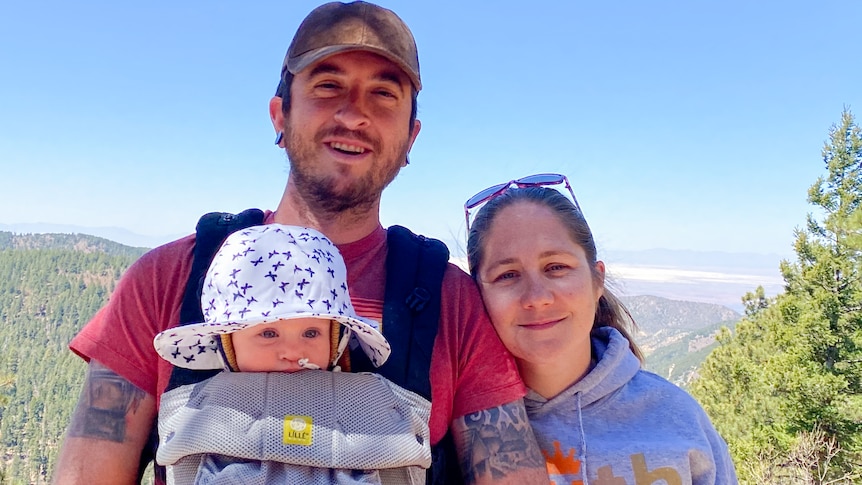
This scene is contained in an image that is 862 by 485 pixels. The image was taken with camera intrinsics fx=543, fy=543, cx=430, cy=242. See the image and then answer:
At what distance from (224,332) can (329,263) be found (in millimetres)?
478

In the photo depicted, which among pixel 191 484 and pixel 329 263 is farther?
pixel 329 263

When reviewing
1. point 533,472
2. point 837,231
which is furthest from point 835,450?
point 533,472

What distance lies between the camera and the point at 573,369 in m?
2.79

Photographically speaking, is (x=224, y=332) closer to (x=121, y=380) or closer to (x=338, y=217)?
(x=121, y=380)

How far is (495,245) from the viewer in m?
2.83

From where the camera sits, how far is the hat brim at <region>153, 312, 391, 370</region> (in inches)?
80.1

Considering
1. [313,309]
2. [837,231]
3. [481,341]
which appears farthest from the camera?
[837,231]

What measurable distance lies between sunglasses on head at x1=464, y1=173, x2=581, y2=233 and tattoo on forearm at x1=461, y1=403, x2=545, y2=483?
3.75ft

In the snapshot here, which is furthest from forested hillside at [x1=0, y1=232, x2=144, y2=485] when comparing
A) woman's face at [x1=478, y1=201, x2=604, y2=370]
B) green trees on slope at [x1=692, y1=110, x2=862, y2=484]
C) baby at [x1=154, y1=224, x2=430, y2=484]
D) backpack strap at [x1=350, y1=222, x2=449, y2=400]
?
woman's face at [x1=478, y1=201, x2=604, y2=370]

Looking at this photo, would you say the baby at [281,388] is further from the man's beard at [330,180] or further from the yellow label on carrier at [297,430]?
the man's beard at [330,180]

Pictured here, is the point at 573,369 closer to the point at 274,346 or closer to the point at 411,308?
the point at 411,308

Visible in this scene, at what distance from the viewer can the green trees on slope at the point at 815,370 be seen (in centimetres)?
1967

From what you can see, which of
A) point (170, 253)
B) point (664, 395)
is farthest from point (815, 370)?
point (170, 253)

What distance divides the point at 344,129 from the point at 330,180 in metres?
0.26
